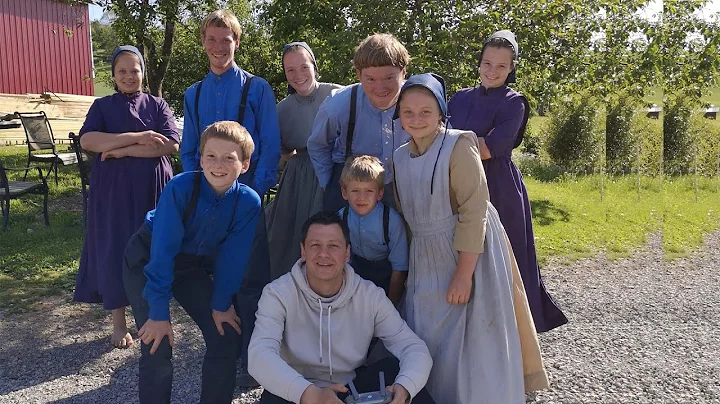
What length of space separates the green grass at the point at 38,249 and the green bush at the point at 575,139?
31.7 feet

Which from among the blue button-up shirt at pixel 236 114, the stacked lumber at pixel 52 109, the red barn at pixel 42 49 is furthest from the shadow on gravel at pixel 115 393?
the red barn at pixel 42 49

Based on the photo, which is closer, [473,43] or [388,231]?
[388,231]

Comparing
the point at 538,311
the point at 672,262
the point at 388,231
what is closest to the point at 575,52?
the point at 672,262

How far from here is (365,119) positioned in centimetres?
313

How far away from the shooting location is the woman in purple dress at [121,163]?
12.4ft

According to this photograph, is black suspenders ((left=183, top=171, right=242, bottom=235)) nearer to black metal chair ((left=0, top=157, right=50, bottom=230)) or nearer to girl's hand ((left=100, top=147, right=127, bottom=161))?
girl's hand ((left=100, top=147, right=127, bottom=161))

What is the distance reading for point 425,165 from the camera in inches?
105

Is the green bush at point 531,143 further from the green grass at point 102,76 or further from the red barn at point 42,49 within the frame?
the red barn at point 42,49

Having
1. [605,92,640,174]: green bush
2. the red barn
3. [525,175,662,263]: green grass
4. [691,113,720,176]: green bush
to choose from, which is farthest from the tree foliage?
the red barn

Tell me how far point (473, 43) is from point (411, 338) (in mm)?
5445

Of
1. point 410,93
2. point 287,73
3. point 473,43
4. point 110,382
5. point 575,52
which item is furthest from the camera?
point 575,52

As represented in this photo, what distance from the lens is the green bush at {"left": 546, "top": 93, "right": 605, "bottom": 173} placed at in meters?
13.2

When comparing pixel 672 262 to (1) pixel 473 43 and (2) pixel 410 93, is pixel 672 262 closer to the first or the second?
(1) pixel 473 43

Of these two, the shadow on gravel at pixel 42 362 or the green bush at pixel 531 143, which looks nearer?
the shadow on gravel at pixel 42 362
